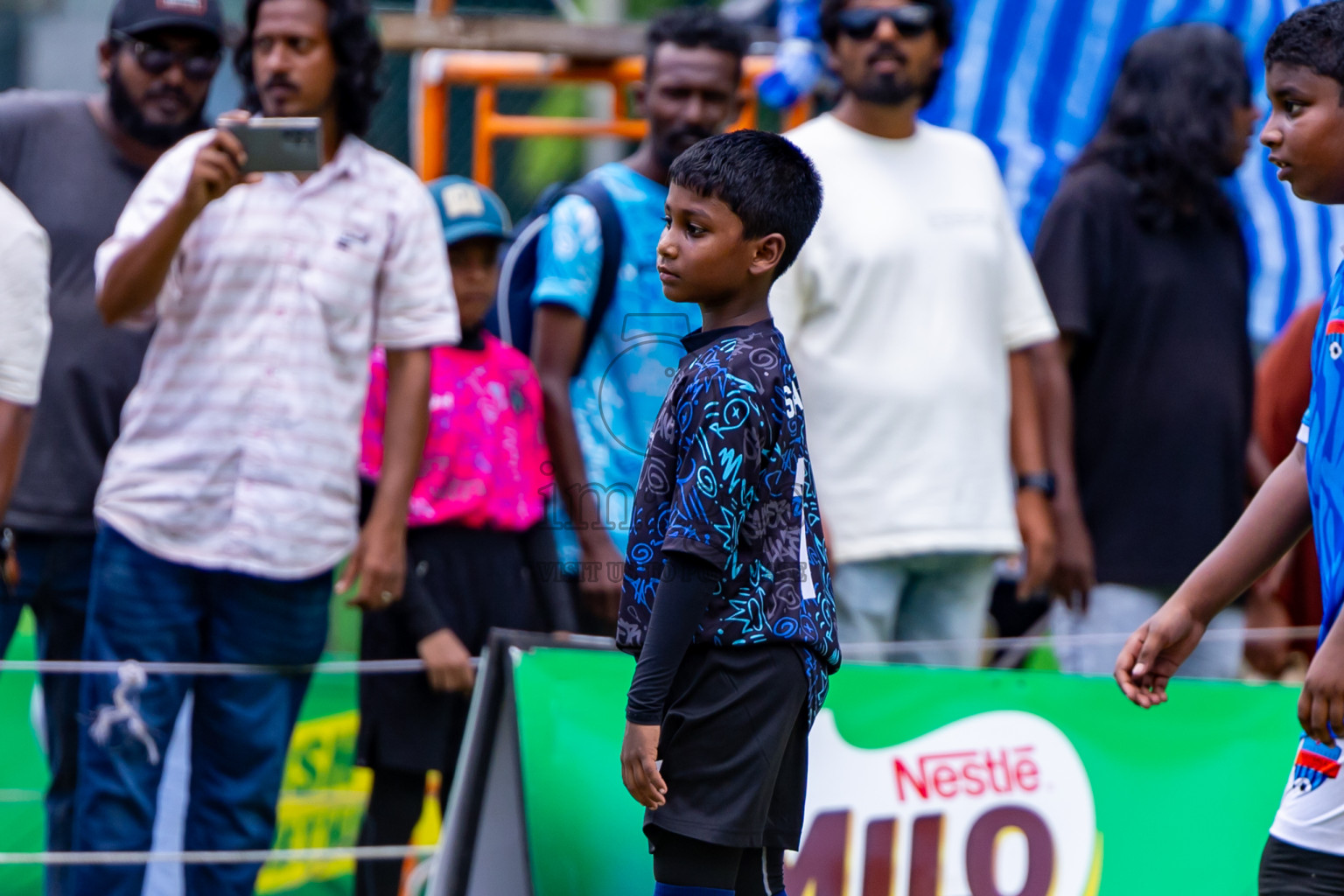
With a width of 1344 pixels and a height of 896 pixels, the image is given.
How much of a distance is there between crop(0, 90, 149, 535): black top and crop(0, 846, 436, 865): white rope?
0.78 m

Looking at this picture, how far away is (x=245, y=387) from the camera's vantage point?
11.5ft

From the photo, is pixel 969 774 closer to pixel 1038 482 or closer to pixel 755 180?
pixel 1038 482

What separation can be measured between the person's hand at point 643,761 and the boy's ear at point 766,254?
698 millimetres

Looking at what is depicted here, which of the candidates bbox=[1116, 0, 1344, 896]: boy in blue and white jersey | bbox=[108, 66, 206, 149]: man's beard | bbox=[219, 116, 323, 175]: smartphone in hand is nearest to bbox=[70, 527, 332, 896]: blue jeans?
bbox=[219, 116, 323, 175]: smartphone in hand

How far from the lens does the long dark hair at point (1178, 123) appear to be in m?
4.30

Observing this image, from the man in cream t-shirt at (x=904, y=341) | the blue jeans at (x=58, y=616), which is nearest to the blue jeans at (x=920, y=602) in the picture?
the man in cream t-shirt at (x=904, y=341)

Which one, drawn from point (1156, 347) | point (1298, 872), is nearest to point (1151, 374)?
point (1156, 347)

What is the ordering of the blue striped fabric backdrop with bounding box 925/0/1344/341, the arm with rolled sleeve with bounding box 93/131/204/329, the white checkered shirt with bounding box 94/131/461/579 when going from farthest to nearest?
the blue striped fabric backdrop with bounding box 925/0/1344/341 → the white checkered shirt with bounding box 94/131/461/579 → the arm with rolled sleeve with bounding box 93/131/204/329

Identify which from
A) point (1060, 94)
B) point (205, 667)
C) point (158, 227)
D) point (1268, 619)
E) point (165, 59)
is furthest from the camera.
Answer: point (1060, 94)

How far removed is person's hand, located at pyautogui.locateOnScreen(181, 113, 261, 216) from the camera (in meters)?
3.33

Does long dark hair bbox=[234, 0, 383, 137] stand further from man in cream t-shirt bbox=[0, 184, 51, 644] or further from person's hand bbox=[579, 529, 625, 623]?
person's hand bbox=[579, 529, 625, 623]

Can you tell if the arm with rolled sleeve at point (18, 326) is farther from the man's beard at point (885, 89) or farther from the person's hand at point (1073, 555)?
the person's hand at point (1073, 555)

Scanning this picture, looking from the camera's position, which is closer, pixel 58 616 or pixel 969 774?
pixel 969 774

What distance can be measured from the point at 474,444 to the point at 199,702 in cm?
87
